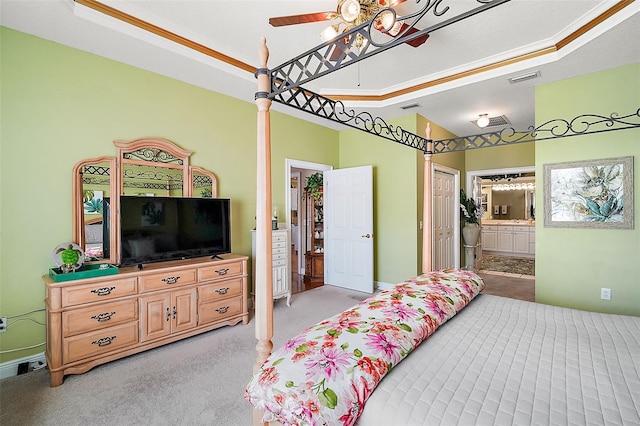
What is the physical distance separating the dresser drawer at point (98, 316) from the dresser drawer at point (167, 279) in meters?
0.15

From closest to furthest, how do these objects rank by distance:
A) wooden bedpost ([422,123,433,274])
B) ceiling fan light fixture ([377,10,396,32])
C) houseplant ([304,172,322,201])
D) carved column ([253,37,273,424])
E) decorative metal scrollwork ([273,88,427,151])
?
ceiling fan light fixture ([377,10,396,32])
carved column ([253,37,273,424])
decorative metal scrollwork ([273,88,427,151])
wooden bedpost ([422,123,433,274])
houseplant ([304,172,322,201])

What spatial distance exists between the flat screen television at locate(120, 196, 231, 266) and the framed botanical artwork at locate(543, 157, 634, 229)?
143 inches

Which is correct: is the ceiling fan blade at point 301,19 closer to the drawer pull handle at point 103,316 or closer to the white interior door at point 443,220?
the drawer pull handle at point 103,316

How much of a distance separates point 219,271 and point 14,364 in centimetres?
161

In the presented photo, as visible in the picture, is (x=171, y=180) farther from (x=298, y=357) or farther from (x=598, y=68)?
(x=598, y=68)

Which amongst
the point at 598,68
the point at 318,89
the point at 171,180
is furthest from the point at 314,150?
the point at 598,68

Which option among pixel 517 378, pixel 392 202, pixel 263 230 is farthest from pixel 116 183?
pixel 392 202

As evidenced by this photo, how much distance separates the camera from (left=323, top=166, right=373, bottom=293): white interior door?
433 cm

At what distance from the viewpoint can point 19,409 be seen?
1.82m

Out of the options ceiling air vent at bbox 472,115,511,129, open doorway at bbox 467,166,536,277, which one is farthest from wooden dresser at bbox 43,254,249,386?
open doorway at bbox 467,166,536,277

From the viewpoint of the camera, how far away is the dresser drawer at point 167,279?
8.09 ft

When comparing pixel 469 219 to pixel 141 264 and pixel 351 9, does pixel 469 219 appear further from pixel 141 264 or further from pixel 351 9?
pixel 141 264

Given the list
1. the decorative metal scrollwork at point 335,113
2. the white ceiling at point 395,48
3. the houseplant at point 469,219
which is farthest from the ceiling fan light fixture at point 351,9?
the houseplant at point 469,219

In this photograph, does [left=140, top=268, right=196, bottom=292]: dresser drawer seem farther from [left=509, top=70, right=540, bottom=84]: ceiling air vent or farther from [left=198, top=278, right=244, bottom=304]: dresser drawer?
[left=509, top=70, right=540, bottom=84]: ceiling air vent
